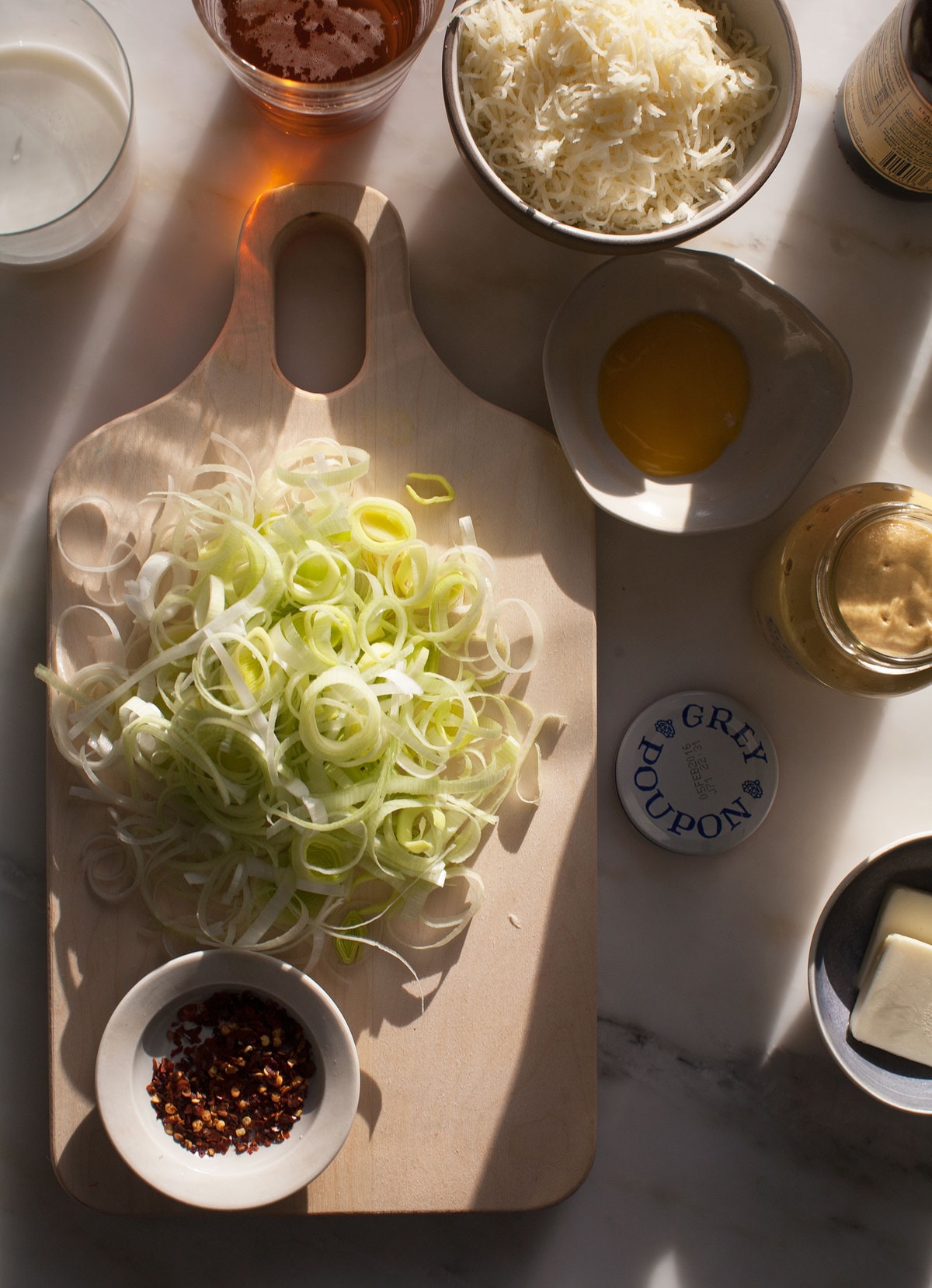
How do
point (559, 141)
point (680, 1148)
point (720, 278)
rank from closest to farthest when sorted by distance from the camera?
1. point (559, 141)
2. point (720, 278)
3. point (680, 1148)

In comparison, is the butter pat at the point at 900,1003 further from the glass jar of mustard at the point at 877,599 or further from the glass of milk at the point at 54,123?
the glass of milk at the point at 54,123

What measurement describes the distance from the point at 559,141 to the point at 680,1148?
61.9 inches

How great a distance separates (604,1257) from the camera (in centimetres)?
148

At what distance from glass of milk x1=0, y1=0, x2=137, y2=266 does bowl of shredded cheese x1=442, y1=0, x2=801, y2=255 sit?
1.79ft

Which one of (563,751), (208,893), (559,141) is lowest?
(208,893)

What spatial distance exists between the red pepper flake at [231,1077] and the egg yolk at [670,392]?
1.02 meters

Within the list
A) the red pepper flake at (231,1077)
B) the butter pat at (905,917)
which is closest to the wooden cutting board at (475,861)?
the red pepper flake at (231,1077)

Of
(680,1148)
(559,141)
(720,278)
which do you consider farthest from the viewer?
(680,1148)

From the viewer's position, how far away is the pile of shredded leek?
128 centimetres

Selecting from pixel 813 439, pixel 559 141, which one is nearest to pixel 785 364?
pixel 813 439

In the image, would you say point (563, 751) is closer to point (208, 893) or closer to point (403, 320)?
point (208, 893)

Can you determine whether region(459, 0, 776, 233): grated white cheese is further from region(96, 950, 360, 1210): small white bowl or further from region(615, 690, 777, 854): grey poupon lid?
region(96, 950, 360, 1210): small white bowl

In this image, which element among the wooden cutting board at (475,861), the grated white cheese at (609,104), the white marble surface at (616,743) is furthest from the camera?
the white marble surface at (616,743)

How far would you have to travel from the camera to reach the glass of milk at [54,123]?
135 cm
